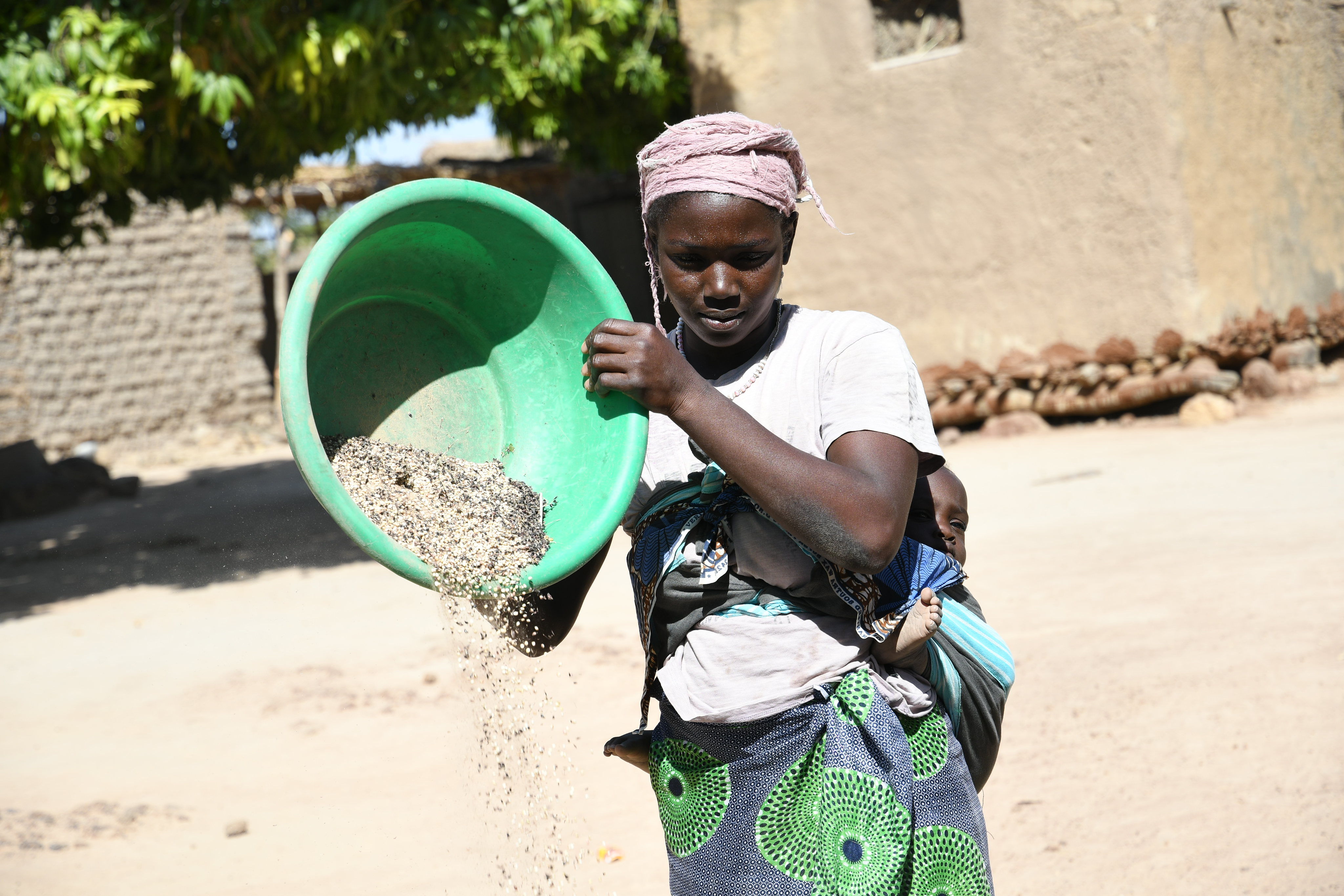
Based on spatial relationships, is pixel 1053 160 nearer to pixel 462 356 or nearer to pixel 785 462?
pixel 462 356

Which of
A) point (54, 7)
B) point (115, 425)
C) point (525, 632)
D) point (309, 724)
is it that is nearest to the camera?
point (525, 632)

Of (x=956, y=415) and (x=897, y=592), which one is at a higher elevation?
(x=897, y=592)

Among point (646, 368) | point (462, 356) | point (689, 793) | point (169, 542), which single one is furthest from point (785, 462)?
point (169, 542)

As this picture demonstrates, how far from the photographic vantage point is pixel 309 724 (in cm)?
400

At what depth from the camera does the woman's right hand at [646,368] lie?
125 centimetres

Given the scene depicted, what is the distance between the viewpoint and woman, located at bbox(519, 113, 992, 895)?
1354 mm

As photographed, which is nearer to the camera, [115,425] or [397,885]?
[397,885]

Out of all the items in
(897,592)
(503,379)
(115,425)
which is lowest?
(115,425)

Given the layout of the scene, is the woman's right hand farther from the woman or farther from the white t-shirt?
the white t-shirt

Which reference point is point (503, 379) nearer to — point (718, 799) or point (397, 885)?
point (718, 799)

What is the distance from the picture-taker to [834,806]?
1.38m

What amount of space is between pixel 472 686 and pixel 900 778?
2.11 ft

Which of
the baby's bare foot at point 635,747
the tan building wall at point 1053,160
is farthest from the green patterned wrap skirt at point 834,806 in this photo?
the tan building wall at point 1053,160

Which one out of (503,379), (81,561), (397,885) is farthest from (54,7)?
(503,379)
